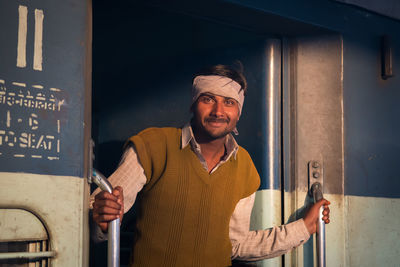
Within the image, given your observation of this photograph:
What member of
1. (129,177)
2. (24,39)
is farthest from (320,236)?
(24,39)

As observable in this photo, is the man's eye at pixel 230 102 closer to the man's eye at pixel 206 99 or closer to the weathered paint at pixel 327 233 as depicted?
the man's eye at pixel 206 99

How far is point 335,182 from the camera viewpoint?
2.67m

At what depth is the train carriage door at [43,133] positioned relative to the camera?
1577 mm

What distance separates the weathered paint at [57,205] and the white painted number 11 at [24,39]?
0.34 m

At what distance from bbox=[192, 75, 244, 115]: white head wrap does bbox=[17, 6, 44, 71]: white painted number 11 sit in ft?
Answer: 4.00

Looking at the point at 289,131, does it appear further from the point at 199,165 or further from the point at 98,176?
the point at 98,176

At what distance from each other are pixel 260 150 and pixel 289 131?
0.18 metres

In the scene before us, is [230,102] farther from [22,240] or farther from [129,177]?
[22,240]

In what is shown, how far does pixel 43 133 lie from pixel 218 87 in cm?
127

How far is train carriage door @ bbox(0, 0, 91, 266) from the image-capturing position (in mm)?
1577

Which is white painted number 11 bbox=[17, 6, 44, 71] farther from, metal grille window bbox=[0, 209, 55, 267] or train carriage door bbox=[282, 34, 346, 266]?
train carriage door bbox=[282, 34, 346, 266]

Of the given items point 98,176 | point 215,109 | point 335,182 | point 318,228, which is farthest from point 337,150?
point 98,176

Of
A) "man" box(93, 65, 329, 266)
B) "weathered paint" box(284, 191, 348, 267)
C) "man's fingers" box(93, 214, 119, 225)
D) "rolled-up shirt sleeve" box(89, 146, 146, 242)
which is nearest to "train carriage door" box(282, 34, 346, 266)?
"weathered paint" box(284, 191, 348, 267)

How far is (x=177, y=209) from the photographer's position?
2.61 meters
